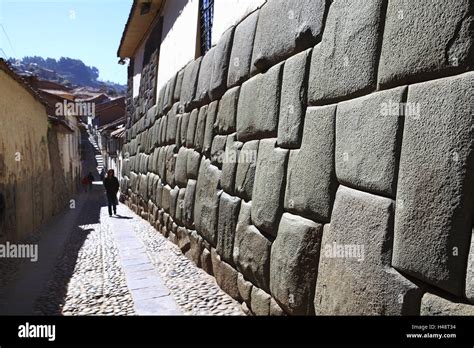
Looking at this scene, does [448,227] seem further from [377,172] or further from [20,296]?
[20,296]

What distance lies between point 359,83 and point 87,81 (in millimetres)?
140285

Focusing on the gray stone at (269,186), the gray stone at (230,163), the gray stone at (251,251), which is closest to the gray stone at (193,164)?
the gray stone at (230,163)

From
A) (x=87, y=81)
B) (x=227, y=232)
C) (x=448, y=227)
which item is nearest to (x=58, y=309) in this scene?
(x=227, y=232)

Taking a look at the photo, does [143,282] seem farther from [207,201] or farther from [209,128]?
[209,128]

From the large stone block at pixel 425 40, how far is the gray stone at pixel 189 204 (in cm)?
377

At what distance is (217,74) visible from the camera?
4.77m

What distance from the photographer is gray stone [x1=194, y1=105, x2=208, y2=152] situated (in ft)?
17.3

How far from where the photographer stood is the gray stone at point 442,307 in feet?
5.29

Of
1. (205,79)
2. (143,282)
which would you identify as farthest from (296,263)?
(205,79)

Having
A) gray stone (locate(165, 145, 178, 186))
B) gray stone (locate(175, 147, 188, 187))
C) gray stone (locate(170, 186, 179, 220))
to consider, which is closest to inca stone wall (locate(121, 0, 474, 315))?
gray stone (locate(175, 147, 188, 187))

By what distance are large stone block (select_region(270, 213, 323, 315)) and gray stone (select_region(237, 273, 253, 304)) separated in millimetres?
546

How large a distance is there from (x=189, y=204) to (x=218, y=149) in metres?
1.27

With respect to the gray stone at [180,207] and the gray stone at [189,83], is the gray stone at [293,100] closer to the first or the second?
the gray stone at [189,83]

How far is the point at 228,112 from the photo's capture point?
4.37 metres
